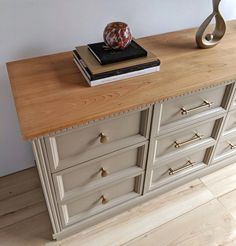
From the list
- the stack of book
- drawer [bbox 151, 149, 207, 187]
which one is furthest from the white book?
drawer [bbox 151, 149, 207, 187]

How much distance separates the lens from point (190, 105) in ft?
3.63

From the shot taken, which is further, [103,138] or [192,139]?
[192,139]

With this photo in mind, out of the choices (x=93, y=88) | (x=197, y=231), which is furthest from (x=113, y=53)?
(x=197, y=231)

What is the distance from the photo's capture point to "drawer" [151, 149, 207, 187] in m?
1.32

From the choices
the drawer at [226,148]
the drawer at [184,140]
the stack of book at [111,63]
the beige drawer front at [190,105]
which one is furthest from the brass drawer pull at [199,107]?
the drawer at [226,148]

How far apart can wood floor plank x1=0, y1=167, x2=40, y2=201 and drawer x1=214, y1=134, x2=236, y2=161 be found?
102 cm

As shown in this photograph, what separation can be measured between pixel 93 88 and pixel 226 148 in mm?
926

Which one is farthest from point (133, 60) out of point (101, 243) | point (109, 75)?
point (101, 243)

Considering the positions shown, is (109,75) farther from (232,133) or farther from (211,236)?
(211,236)

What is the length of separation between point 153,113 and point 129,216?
0.62 metres

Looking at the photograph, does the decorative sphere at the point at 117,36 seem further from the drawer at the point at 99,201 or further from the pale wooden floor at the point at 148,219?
the pale wooden floor at the point at 148,219

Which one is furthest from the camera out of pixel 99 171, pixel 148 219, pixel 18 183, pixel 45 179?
pixel 18 183

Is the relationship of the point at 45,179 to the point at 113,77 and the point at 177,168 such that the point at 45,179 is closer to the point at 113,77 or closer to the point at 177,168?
the point at 113,77

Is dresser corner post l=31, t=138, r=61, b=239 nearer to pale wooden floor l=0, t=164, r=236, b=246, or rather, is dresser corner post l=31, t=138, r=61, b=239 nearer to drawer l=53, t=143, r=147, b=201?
drawer l=53, t=143, r=147, b=201
